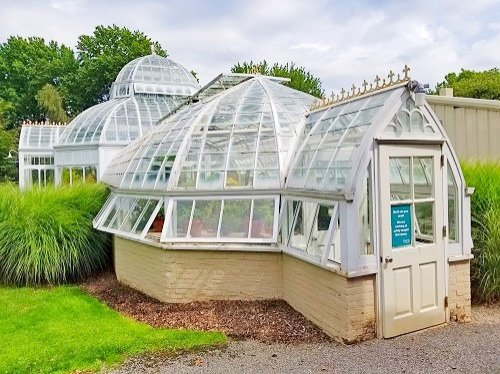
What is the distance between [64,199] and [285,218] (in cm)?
620

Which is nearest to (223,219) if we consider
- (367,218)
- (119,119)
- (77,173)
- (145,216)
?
(145,216)

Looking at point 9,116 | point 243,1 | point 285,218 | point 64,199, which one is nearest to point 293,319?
point 285,218

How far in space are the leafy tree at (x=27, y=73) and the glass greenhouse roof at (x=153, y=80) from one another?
19796mm

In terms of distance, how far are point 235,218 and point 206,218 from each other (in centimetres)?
52

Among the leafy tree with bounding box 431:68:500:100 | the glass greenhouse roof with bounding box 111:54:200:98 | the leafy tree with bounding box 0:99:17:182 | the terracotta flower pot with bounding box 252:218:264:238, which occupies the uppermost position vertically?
the glass greenhouse roof with bounding box 111:54:200:98

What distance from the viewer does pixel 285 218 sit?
715cm

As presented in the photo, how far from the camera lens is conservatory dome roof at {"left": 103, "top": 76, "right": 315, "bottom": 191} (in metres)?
7.66

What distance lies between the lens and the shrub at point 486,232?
23.9 feet

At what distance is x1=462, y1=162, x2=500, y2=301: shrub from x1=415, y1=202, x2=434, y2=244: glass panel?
1.64 m

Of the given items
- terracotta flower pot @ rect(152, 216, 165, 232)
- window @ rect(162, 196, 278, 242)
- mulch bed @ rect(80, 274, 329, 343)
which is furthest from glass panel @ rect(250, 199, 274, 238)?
terracotta flower pot @ rect(152, 216, 165, 232)

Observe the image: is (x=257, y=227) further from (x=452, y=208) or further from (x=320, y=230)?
(x=452, y=208)

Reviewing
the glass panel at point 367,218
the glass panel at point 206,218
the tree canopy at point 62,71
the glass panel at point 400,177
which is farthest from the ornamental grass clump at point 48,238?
the tree canopy at point 62,71

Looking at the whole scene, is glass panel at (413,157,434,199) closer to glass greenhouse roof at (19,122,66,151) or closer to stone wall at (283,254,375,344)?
stone wall at (283,254,375,344)

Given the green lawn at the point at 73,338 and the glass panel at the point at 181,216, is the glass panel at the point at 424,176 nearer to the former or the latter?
the green lawn at the point at 73,338
